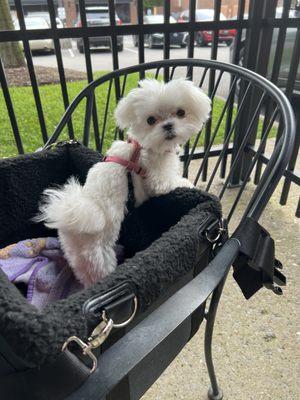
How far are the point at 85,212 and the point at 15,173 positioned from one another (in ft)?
1.31

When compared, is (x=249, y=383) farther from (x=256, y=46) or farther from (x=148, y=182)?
(x=256, y=46)

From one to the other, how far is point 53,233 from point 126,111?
672mm

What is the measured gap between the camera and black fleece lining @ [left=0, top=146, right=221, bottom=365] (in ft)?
1.75

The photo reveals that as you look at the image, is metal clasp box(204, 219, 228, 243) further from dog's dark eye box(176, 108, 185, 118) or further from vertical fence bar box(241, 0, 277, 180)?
vertical fence bar box(241, 0, 277, 180)

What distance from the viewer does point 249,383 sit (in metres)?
1.24

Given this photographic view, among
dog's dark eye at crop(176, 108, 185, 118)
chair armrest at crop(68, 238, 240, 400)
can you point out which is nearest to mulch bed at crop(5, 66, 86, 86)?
dog's dark eye at crop(176, 108, 185, 118)

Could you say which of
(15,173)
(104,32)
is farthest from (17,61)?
(15,173)

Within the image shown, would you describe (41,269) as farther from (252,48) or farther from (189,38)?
(252,48)

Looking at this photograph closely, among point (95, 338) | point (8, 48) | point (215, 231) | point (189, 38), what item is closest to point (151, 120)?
point (215, 231)

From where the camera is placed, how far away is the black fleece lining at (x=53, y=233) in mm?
534

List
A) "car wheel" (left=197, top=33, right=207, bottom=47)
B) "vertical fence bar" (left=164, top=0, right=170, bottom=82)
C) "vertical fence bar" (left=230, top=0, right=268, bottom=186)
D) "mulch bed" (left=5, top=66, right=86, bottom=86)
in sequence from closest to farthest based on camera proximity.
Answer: "vertical fence bar" (left=164, top=0, right=170, bottom=82) < "vertical fence bar" (left=230, top=0, right=268, bottom=186) < "mulch bed" (left=5, top=66, right=86, bottom=86) < "car wheel" (left=197, top=33, right=207, bottom=47)

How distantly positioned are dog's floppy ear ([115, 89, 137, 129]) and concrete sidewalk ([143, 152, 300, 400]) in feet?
2.97

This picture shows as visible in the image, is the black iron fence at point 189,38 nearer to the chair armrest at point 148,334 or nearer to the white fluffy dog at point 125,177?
the white fluffy dog at point 125,177

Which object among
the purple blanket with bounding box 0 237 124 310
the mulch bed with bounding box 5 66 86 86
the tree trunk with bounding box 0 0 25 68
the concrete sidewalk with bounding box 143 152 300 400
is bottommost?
the concrete sidewalk with bounding box 143 152 300 400
